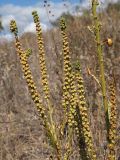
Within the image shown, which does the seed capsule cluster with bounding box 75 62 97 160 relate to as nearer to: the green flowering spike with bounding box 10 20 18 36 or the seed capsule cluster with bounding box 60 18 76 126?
the seed capsule cluster with bounding box 60 18 76 126

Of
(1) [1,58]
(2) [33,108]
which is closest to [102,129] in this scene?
(2) [33,108]

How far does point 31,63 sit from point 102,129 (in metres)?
5.61

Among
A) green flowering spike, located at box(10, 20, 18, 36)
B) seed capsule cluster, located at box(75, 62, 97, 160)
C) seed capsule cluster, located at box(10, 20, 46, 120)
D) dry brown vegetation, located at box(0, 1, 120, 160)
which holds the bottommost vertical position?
dry brown vegetation, located at box(0, 1, 120, 160)

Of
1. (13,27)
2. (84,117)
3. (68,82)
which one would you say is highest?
(13,27)

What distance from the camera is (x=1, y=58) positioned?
10039 millimetres

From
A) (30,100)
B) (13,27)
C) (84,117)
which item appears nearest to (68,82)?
(84,117)

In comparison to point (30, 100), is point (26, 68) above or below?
above

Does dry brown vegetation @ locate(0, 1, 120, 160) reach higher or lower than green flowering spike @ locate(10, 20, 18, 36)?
lower

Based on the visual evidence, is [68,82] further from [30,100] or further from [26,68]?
[30,100]

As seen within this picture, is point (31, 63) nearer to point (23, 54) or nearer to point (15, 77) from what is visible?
point (15, 77)

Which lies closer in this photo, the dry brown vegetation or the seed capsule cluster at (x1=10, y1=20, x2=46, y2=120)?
the seed capsule cluster at (x1=10, y1=20, x2=46, y2=120)

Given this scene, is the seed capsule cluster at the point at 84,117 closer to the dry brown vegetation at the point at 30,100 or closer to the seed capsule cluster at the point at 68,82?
the seed capsule cluster at the point at 68,82

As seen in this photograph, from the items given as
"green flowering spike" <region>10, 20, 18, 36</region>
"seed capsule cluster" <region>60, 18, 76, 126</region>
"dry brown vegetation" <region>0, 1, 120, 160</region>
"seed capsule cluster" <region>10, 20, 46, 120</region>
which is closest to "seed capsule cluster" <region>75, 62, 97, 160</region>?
"seed capsule cluster" <region>60, 18, 76, 126</region>

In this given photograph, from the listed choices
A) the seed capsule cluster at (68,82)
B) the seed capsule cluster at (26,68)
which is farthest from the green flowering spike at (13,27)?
the seed capsule cluster at (68,82)
